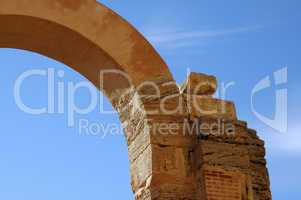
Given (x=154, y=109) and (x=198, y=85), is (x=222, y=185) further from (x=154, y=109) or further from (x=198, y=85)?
(x=198, y=85)

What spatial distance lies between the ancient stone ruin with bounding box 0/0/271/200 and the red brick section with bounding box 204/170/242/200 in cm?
1

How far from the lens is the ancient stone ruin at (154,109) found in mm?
5340

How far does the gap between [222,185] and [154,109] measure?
1.12 meters

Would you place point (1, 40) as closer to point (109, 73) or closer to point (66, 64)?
point (66, 64)

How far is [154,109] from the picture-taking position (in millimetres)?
5660

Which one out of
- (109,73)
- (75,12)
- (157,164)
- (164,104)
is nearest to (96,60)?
(109,73)

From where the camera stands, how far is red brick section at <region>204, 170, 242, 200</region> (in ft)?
17.0

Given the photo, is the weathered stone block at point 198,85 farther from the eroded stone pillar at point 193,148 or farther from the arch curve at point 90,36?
the arch curve at point 90,36

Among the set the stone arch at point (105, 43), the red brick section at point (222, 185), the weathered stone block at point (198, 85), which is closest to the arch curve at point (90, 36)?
the stone arch at point (105, 43)

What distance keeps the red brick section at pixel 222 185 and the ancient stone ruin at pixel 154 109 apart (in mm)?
10

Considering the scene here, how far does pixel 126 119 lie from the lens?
241 inches

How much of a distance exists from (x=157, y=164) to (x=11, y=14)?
2.24m

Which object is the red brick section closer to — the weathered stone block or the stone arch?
the stone arch

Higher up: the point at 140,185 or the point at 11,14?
the point at 11,14
